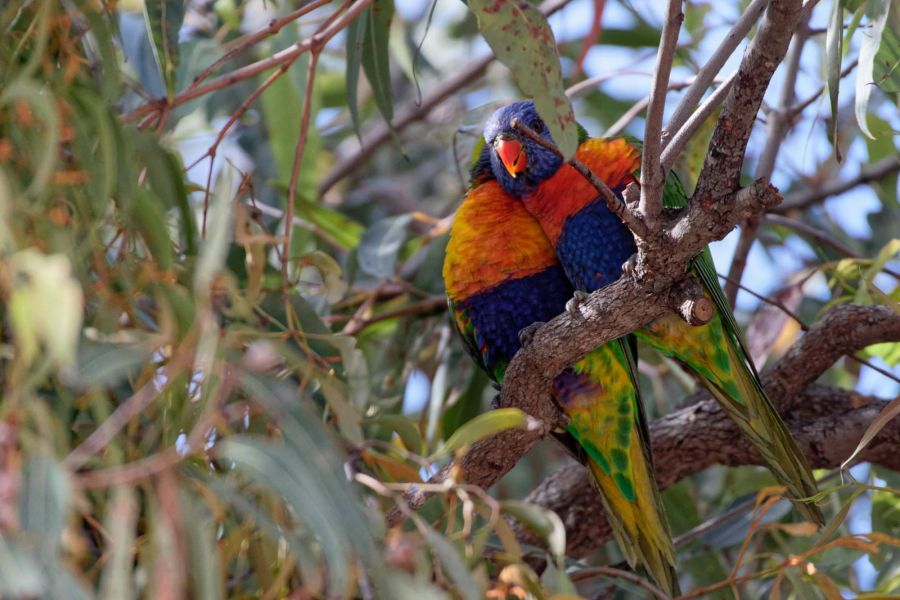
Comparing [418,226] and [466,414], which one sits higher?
[418,226]

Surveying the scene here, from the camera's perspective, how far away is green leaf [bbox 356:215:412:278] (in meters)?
2.04

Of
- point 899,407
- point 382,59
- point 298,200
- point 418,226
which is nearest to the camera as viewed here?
point 899,407

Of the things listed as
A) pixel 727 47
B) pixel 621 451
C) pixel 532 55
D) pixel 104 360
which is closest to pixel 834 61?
pixel 727 47

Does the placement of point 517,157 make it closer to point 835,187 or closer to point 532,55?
point 532,55

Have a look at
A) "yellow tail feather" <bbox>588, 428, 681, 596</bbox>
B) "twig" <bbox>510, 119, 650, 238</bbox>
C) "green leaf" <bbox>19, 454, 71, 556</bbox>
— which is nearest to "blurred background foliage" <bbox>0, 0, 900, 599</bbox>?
"green leaf" <bbox>19, 454, 71, 556</bbox>

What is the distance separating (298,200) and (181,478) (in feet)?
3.94

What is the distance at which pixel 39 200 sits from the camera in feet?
3.09

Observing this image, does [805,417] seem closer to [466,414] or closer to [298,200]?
[466,414]

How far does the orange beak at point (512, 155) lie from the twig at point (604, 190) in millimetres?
632

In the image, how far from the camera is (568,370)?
1.81 meters

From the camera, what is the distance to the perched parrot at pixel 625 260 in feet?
5.41

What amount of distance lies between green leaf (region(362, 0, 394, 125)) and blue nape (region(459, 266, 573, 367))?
0.39m

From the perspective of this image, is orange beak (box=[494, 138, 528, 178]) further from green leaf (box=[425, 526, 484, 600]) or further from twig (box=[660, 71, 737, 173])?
green leaf (box=[425, 526, 484, 600])

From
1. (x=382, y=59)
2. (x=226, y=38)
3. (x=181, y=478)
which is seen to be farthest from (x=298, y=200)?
(x=181, y=478)
